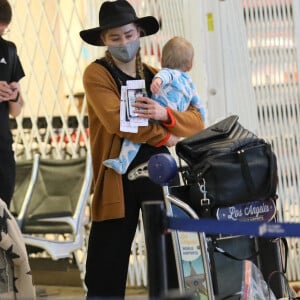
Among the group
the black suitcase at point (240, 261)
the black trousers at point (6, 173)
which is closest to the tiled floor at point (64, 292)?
the black trousers at point (6, 173)

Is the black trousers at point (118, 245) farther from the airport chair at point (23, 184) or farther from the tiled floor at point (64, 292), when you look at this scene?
the airport chair at point (23, 184)

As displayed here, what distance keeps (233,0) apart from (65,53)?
1229 mm

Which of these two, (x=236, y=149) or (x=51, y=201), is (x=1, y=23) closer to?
(x=236, y=149)

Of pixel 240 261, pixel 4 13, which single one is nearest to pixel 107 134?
pixel 240 261

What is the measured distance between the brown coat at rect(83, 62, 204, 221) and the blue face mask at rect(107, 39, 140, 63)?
2.5 inches

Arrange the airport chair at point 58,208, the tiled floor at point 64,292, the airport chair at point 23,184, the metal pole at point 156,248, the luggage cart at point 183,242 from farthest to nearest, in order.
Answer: the airport chair at point 23,184
the tiled floor at point 64,292
the airport chair at point 58,208
the luggage cart at point 183,242
the metal pole at point 156,248

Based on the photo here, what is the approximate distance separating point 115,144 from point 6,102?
74 centimetres

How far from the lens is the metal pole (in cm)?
191

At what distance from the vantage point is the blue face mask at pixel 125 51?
2.70m

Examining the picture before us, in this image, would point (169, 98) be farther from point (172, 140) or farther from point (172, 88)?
point (172, 140)

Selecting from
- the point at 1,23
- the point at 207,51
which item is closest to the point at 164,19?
the point at 207,51

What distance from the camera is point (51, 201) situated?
4785 millimetres

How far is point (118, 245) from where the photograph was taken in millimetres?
2707

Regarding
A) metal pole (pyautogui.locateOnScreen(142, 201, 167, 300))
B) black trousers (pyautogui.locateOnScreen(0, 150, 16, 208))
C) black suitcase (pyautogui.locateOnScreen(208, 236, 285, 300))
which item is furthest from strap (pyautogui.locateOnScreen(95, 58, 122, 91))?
metal pole (pyautogui.locateOnScreen(142, 201, 167, 300))
